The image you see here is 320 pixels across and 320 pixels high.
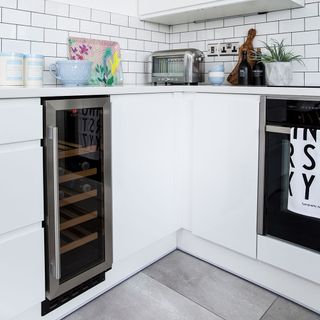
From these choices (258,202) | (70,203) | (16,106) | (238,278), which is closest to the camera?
(16,106)

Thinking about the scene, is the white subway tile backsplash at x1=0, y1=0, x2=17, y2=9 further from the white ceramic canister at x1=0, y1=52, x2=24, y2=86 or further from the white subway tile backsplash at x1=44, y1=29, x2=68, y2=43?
the white ceramic canister at x1=0, y1=52, x2=24, y2=86

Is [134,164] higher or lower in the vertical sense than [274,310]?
higher

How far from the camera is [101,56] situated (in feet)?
7.32

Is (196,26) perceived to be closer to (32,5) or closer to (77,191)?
(32,5)


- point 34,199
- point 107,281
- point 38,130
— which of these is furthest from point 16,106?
point 107,281

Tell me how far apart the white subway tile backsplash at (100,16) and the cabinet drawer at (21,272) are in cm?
135

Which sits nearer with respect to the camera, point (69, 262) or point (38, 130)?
point (38, 130)

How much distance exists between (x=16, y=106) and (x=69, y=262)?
701 mm

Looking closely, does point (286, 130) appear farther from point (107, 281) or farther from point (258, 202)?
point (107, 281)

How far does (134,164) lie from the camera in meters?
1.82

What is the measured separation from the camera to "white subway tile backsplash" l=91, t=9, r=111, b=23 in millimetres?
2201

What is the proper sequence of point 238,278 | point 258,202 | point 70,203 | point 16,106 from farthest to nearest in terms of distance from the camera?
point 238,278 < point 258,202 < point 70,203 < point 16,106

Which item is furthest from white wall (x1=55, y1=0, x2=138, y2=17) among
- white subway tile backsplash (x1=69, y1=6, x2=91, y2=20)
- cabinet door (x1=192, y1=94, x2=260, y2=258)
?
cabinet door (x1=192, y1=94, x2=260, y2=258)

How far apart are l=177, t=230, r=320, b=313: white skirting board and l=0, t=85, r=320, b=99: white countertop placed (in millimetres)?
824
